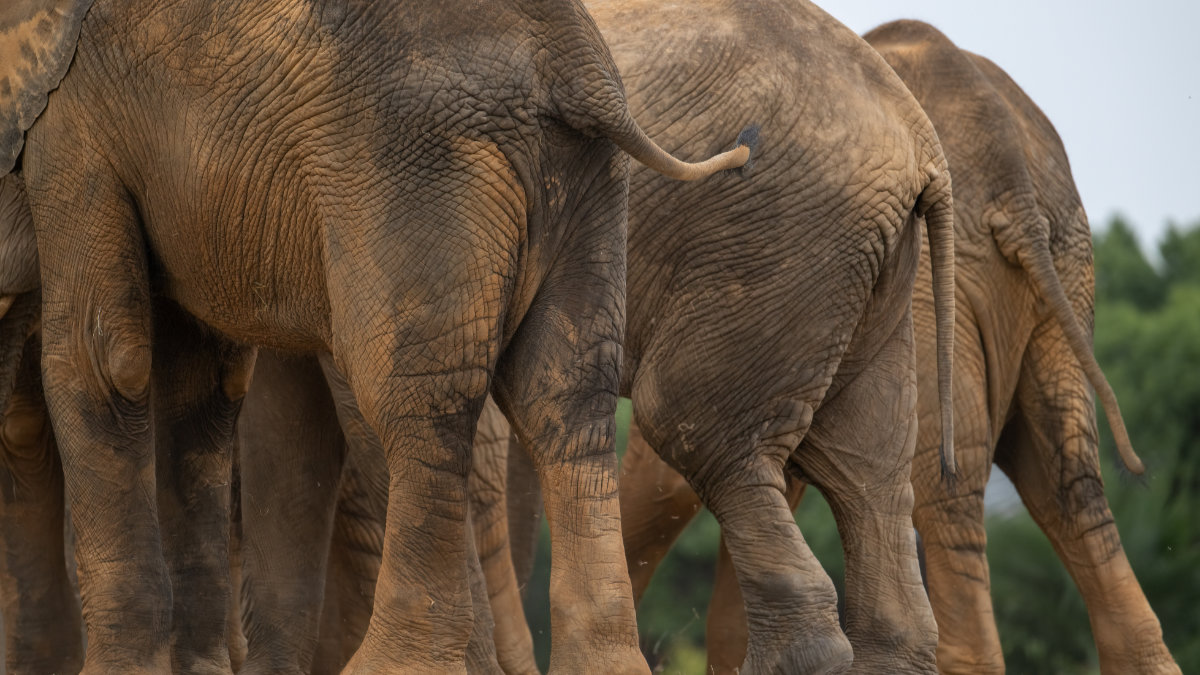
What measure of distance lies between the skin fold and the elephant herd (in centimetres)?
1

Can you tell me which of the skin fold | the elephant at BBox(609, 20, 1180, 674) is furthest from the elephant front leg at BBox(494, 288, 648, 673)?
the elephant at BBox(609, 20, 1180, 674)

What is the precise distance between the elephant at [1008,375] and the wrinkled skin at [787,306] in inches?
Result: 47.1

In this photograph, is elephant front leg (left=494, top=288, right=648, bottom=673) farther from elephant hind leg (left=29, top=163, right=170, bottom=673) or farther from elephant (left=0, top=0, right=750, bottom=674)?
elephant hind leg (left=29, top=163, right=170, bottom=673)

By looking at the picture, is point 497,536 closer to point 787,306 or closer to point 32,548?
point 787,306

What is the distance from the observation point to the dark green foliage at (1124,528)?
66.9 feet

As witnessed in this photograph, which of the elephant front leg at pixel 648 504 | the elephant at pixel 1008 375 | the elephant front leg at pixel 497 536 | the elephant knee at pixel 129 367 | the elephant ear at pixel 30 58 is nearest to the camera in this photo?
the elephant ear at pixel 30 58

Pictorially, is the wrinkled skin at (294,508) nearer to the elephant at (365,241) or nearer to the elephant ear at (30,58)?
the elephant at (365,241)

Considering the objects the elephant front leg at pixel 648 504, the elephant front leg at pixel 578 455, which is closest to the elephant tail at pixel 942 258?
the elephant front leg at pixel 578 455

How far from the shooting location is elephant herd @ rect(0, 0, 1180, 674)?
4.97 meters

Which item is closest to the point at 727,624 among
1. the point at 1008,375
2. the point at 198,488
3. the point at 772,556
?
the point at 1008,375

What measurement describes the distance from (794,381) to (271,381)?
5.74 feet

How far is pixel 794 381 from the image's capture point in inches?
251

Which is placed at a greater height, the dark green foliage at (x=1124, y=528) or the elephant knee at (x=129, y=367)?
the dark green foliage at (x=1124, y=528)

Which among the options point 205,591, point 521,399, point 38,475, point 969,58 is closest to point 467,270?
point 521,399
